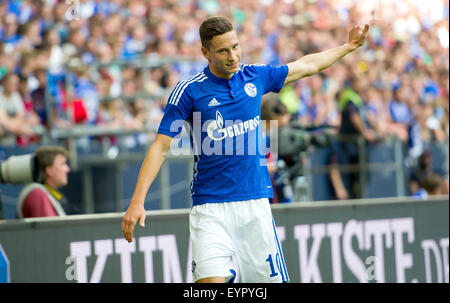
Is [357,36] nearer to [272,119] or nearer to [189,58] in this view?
[272,119]

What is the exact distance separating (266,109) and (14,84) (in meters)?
3.57

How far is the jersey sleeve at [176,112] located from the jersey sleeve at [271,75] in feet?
1.89

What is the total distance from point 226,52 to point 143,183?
0.98 m

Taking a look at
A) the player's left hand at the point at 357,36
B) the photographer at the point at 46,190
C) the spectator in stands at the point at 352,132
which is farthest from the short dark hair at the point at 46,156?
the spectator in stands at the point at 352,132

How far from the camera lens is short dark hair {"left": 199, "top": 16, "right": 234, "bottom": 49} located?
4.93m

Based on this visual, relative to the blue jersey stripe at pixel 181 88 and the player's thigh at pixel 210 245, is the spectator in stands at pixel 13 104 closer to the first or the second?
the blue jersey stripe at pixel 181 88

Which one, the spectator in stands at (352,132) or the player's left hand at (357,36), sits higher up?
the player's left hand at (357,36)

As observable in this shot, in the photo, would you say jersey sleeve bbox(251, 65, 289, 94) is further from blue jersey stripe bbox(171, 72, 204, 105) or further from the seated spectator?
the seated spectator

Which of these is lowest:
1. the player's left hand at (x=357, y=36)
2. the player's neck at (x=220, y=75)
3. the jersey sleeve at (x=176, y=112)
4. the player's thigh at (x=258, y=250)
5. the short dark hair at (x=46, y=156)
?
the player's thigh at (x=258, y=250)

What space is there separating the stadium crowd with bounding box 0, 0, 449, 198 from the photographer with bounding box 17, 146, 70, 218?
4.38 ft

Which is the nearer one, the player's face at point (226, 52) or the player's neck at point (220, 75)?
the player's face at point (226, 52)

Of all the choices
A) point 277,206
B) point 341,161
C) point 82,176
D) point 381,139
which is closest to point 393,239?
point 277,206

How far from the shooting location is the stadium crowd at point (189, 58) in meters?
10.3

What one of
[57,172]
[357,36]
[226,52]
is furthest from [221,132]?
[57,172]
